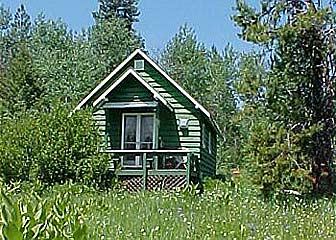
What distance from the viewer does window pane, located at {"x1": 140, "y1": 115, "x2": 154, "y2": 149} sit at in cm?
1975

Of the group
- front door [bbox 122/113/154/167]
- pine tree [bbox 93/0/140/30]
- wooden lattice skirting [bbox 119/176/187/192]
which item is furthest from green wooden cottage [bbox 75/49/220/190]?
pine tree [bbox 93/0/140/30]

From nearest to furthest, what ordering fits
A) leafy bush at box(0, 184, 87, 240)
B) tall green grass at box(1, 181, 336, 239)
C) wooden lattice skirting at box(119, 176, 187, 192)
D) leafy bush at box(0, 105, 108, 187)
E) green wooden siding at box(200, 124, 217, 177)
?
1. leafy bush at box(0, 184, 87, 240)
2. tall green grass at box(1, 181, 336, 239)
3. leafy bush at box(0, 105, 108, 187)
4. wooden lattice skirting at box(119, 176, 187, 192)
5. green wooden siding at box(200, 124, 217, 177)

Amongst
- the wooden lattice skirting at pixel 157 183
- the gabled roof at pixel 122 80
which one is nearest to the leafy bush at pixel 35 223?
the wooden lattice skirting at pixel 157 183

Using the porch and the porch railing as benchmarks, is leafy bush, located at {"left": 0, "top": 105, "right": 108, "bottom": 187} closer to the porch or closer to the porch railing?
the porch

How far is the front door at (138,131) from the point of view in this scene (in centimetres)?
1973

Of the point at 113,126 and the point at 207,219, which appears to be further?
the point at 113,126

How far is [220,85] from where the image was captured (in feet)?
158

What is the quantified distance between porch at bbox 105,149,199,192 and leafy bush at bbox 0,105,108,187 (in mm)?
1121

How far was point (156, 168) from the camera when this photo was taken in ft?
58.5

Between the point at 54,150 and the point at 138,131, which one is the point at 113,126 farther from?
the point at 54,150

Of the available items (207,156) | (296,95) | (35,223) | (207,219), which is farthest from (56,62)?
(35,223)

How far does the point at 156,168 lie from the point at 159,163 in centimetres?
70

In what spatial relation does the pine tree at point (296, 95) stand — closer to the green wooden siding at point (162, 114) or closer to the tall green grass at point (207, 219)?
the tall green grass at point (207, 219)

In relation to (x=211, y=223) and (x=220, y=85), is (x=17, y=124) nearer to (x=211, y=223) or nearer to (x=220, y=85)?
(x=211, y=223)
